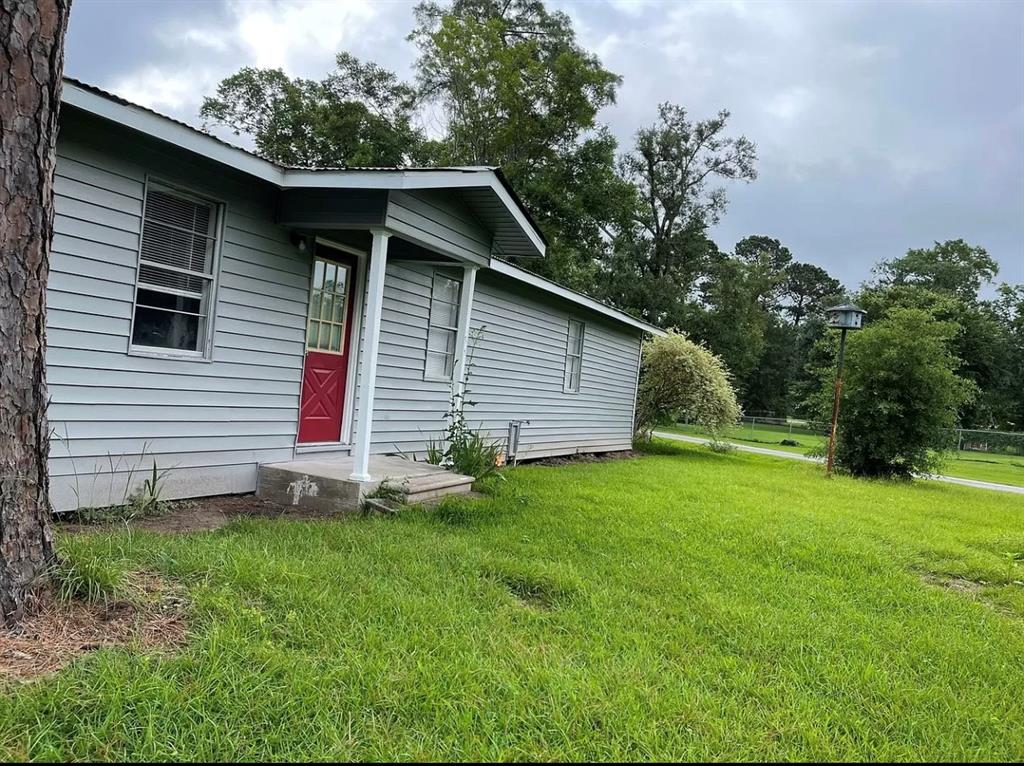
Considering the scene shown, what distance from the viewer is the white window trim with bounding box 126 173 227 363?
5.00 m

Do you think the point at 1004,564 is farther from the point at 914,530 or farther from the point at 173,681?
the point at 173,681

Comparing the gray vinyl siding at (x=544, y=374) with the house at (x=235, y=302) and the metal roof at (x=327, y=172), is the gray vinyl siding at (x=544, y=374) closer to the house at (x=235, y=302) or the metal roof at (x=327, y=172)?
the house at (x=235, y=302)

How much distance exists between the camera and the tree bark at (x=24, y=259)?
8.48 ft

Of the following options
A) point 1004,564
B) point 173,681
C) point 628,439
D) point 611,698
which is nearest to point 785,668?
point 611,698

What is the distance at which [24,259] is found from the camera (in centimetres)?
265

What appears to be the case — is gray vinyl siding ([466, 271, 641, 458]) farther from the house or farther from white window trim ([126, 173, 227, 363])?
white window trim ([126, 173, 227, 363])

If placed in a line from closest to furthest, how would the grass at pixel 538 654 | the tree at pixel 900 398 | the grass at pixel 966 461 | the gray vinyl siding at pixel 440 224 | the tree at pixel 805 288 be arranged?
the grass at pixel 538 654, the gray vinyl siding at pixel 440 224, the tree at pixel 900 398, the grass at pixel 966 461, the tree at pixel 805 288

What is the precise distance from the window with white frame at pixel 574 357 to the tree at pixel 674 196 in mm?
19885

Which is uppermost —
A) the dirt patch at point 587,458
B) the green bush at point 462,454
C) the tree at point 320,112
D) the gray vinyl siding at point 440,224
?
the tree at point 320,112

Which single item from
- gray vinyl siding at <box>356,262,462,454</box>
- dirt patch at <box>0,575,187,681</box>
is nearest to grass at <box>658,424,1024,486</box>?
gray vinyl siding at <box>356,262,462,454</box>

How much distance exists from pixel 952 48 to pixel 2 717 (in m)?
12.2

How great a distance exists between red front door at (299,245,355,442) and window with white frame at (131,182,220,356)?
3.81 ft

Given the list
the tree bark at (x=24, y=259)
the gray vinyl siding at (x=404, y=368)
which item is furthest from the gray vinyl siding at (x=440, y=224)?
the tree bark at (x=24, y=259)

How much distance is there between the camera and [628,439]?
1552 centimetres
